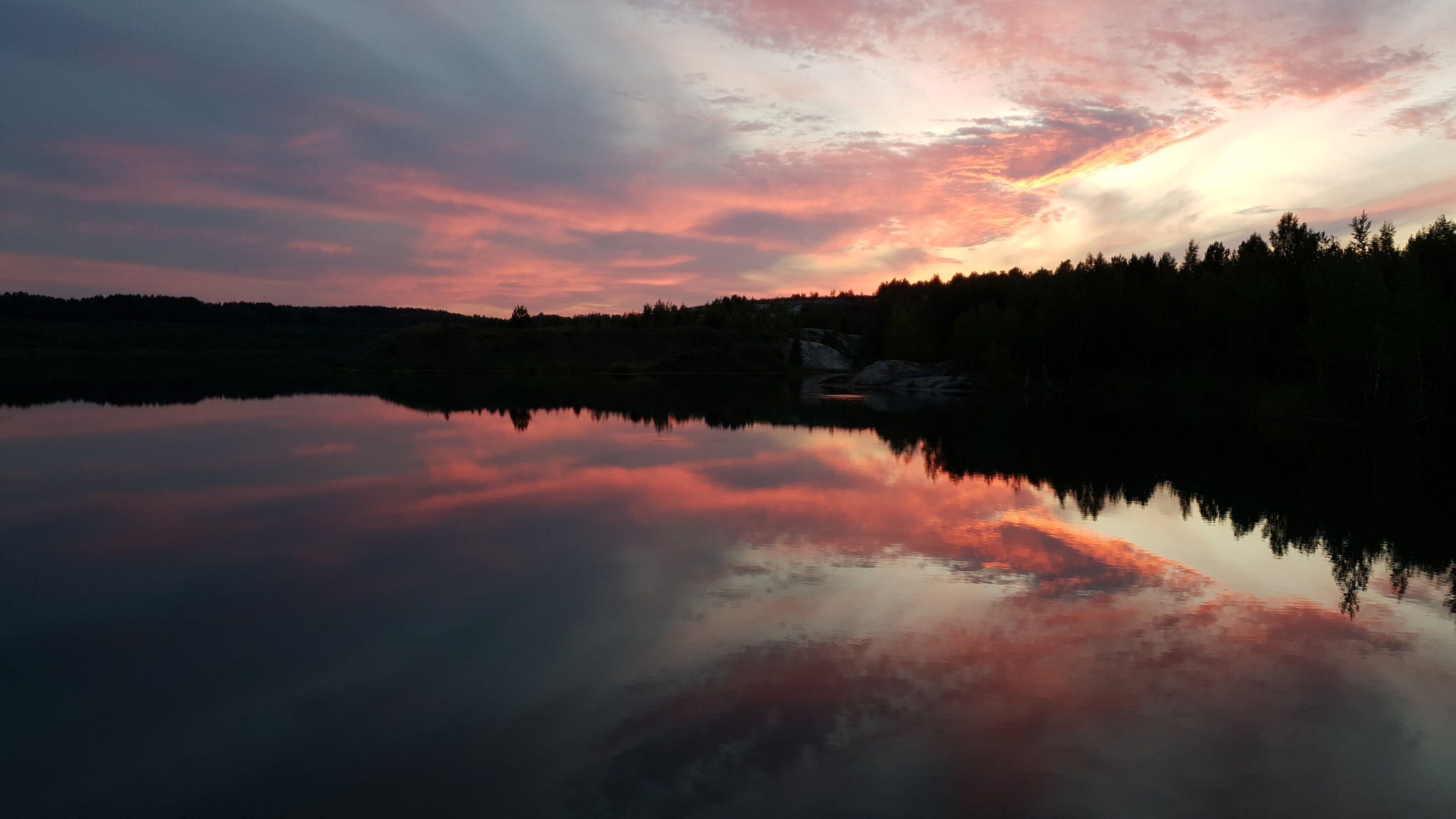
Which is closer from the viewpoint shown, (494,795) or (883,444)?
(494,795)

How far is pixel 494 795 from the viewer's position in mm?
4184

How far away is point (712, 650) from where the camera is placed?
6.29 metres

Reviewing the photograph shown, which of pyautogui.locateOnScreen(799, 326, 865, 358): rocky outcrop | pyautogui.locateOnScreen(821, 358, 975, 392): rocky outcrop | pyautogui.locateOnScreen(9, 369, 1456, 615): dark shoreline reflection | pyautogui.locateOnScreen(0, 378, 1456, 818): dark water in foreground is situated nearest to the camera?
pyautogui.locateOnScreen(0, 378, 1456, 818): dark water in foreground

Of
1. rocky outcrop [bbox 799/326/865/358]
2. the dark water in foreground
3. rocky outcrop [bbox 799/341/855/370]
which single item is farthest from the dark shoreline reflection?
rocky outcrop [bbox 799/326/865/358]

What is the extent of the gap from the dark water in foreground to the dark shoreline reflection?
0.22 meters

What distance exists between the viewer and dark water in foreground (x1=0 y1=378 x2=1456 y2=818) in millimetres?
4383

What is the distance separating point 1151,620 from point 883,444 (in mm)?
13680

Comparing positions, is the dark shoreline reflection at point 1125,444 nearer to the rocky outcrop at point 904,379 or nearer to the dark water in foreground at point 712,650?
the dark water in foreground at point 712,650

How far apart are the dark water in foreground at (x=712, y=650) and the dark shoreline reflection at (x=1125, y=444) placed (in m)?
0.22

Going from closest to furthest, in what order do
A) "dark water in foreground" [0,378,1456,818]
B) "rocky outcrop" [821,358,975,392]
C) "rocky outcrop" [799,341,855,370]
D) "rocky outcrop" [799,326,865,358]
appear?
"dark water in foreground" [0,378,1456,818] → "rocky outcrop" [821,358,975,392] → "rocky outcrop" [799,341,855,370] → "rocky outcrop" [799,326,865,358]

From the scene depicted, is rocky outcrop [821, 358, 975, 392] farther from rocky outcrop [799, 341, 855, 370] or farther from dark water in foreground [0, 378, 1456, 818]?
dark water in foreground [0, 378, 1456, 818]

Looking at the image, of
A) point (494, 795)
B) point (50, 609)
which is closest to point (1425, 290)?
point (494, 795)

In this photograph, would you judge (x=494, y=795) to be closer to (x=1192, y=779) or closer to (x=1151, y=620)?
(x=1192, y=779)

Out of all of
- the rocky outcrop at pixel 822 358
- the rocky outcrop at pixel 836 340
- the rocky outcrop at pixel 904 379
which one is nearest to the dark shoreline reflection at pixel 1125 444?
the rocky outcrop at pixel 904 379
